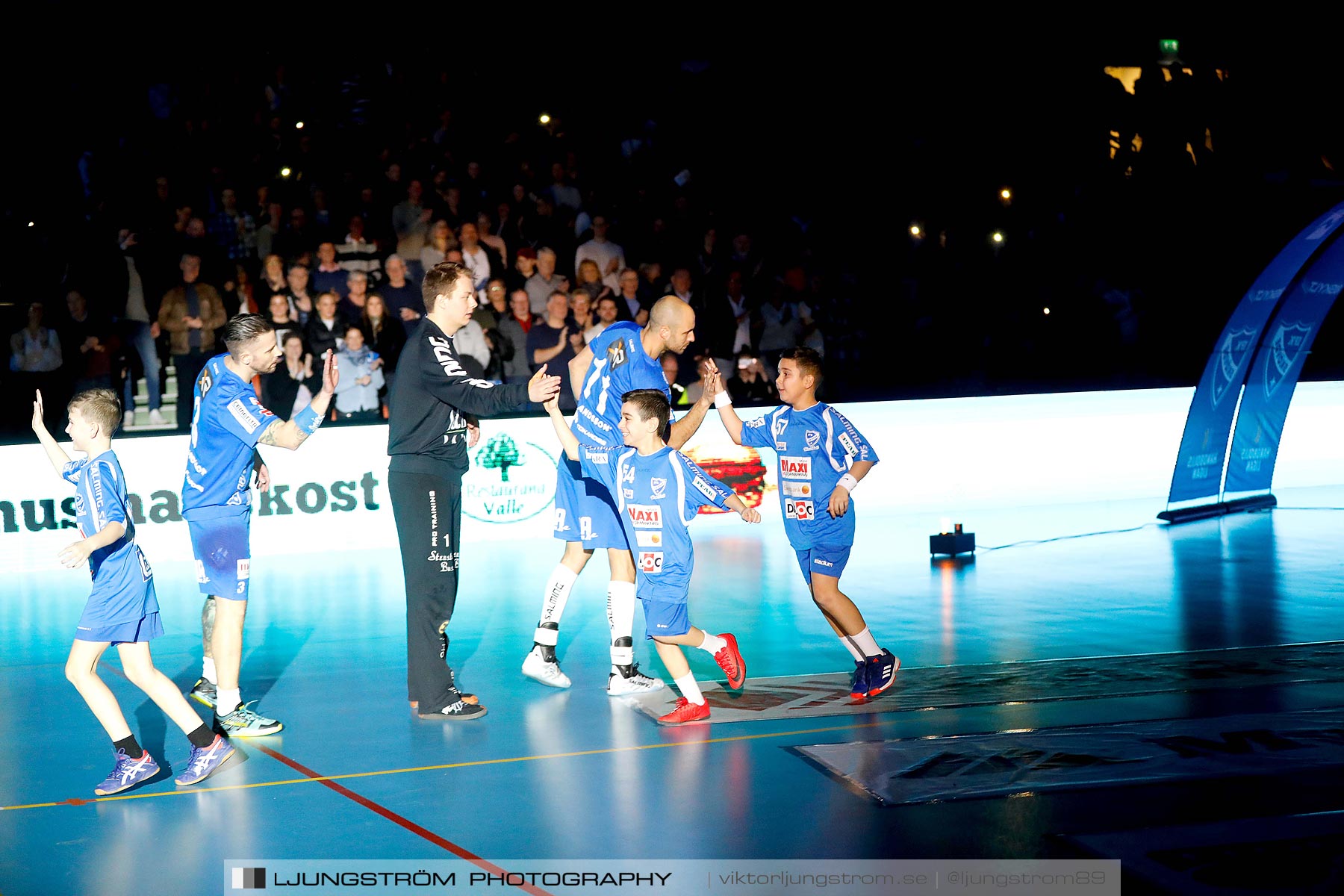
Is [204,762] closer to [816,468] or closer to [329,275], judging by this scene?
[816,468]

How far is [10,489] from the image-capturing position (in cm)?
1155

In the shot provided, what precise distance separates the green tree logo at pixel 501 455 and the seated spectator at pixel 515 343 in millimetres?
961

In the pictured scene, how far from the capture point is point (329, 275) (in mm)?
13453

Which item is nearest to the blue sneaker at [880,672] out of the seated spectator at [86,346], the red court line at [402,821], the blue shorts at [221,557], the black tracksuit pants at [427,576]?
the black tracksuit pants at [427,576]

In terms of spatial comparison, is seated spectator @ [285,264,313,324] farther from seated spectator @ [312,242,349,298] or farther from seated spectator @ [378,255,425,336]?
seated spectator @ [378,255,425,336]

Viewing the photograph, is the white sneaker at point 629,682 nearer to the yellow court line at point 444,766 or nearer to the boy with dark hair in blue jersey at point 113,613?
the yellow court line at point 444,766

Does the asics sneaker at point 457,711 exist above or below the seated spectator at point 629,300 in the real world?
below

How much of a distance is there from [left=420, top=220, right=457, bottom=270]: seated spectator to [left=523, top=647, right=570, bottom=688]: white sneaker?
7.93m

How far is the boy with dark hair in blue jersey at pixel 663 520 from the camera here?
6.12m

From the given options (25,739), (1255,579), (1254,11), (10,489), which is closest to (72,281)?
(10,489)

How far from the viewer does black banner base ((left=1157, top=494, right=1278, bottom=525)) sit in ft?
43.2

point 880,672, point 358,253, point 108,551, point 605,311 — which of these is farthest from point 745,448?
point 108,551

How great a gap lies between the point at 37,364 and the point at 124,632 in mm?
8700

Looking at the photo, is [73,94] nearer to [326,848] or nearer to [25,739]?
[25,739]
